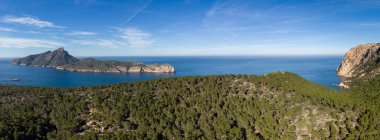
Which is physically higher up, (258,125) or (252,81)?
(252,81)

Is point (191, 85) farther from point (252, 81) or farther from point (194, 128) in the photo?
point (194, 128)

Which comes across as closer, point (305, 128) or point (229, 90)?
point (305, 128)

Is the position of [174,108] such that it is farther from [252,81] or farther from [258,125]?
[252,81]

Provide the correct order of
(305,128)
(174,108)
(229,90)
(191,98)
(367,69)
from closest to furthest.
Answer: (305,128)
(174,108)
(191,98)
(229,90)
(367,69)

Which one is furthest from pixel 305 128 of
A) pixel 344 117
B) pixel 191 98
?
pixel 191 98

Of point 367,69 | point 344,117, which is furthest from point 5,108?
point 367,69

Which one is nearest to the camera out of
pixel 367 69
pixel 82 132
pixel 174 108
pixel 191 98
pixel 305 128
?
pixel 82 132
